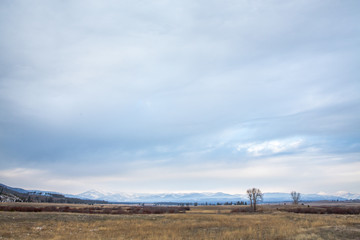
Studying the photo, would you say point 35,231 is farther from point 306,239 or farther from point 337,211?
point 337,211

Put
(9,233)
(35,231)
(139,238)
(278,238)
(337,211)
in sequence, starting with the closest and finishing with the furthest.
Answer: (278,238) < (139,238) < (9,233) < (35,231) < (337,211)

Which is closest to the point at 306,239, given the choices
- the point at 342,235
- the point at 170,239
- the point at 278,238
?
the point at 278,238

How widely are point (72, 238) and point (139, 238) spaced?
640 cm

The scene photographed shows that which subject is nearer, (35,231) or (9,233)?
(9,233)

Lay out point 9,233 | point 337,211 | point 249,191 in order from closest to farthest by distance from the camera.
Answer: point 9,233
point 337,211
point 249,191

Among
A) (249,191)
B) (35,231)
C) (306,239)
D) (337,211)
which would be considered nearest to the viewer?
(306,239)

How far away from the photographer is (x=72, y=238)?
2336 centimetres

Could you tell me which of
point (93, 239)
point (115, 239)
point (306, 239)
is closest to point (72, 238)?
point (93, 239)

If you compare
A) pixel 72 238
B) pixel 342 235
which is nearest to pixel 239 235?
pixel 342 235

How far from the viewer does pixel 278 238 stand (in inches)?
842

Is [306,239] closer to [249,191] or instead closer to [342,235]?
[342,235]

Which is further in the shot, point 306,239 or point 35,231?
point 35,231

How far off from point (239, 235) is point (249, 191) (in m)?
105

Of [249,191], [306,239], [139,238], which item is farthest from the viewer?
[249,191]
